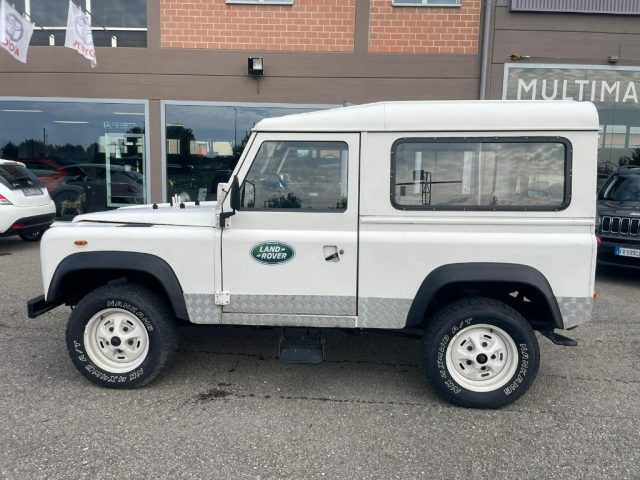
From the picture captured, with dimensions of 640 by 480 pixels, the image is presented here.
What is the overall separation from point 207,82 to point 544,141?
9.14 meters

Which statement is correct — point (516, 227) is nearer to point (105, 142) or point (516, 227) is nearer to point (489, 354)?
point (489, 354)

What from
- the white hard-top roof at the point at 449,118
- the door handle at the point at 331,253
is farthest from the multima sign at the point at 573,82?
the door handle at the point at 331,253

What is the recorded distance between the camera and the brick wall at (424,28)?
35.8 feet

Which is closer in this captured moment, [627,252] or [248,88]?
[627,252]

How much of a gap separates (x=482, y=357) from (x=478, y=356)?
0.09ft

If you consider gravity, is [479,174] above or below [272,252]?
above

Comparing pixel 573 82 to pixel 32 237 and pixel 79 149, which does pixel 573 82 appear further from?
pixel 32 237

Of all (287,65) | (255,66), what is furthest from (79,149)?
(287,65)

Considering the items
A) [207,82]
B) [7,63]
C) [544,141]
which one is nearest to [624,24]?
[207,82]

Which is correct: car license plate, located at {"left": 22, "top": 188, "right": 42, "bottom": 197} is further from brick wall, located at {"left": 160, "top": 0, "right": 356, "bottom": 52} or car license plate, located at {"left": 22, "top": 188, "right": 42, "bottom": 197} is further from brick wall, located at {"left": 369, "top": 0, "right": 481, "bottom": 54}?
brick wall, located at {"left": 369, "top": 0, "right": 481, "bottom": 54}

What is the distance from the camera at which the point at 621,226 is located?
7.28 metres

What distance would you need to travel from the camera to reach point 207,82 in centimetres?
1123

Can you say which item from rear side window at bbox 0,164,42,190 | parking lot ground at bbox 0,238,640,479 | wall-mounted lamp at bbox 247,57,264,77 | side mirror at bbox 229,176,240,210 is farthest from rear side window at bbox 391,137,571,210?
wall-mounted lamp at bbox 247,57,264,77

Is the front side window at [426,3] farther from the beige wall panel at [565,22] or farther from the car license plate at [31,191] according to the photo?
the car license plate at [31,191]
